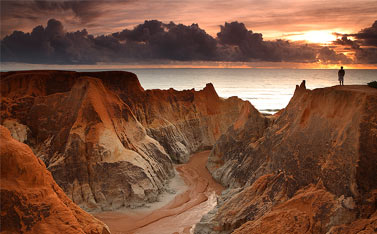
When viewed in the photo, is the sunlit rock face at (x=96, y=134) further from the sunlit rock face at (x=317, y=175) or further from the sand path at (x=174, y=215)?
the sunlit rock face at (x=317, y=175)

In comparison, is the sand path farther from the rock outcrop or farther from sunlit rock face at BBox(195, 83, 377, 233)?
the rock outcrop

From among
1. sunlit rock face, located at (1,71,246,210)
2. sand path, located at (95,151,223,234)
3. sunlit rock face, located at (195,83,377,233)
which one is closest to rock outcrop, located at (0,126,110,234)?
sunlit rock face, located at (195,83,377,233)

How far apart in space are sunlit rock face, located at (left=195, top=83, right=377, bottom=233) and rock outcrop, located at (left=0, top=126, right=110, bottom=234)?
7.50 meters

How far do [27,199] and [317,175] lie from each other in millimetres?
10788

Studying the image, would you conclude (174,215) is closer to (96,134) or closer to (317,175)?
(96,134)

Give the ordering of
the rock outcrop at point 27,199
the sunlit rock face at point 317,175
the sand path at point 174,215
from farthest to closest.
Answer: the sand path at point 174,215, the sunlit rock face at point 317,175, the rock outcrop at point 27,199

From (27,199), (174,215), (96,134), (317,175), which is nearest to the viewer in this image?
(27,199)

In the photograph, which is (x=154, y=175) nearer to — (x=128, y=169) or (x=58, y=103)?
(x=128, y=169)

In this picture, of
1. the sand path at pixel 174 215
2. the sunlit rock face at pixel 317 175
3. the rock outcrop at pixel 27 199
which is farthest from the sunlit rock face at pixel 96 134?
the rock outcrop at pixel 27 199

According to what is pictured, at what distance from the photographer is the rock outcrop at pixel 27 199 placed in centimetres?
998

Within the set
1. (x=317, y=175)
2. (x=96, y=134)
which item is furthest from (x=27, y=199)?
(x=96, y=134)

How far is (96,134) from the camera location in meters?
23.7

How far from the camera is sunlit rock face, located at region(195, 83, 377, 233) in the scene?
12.1 meters

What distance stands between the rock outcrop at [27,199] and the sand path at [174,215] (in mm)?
8248
